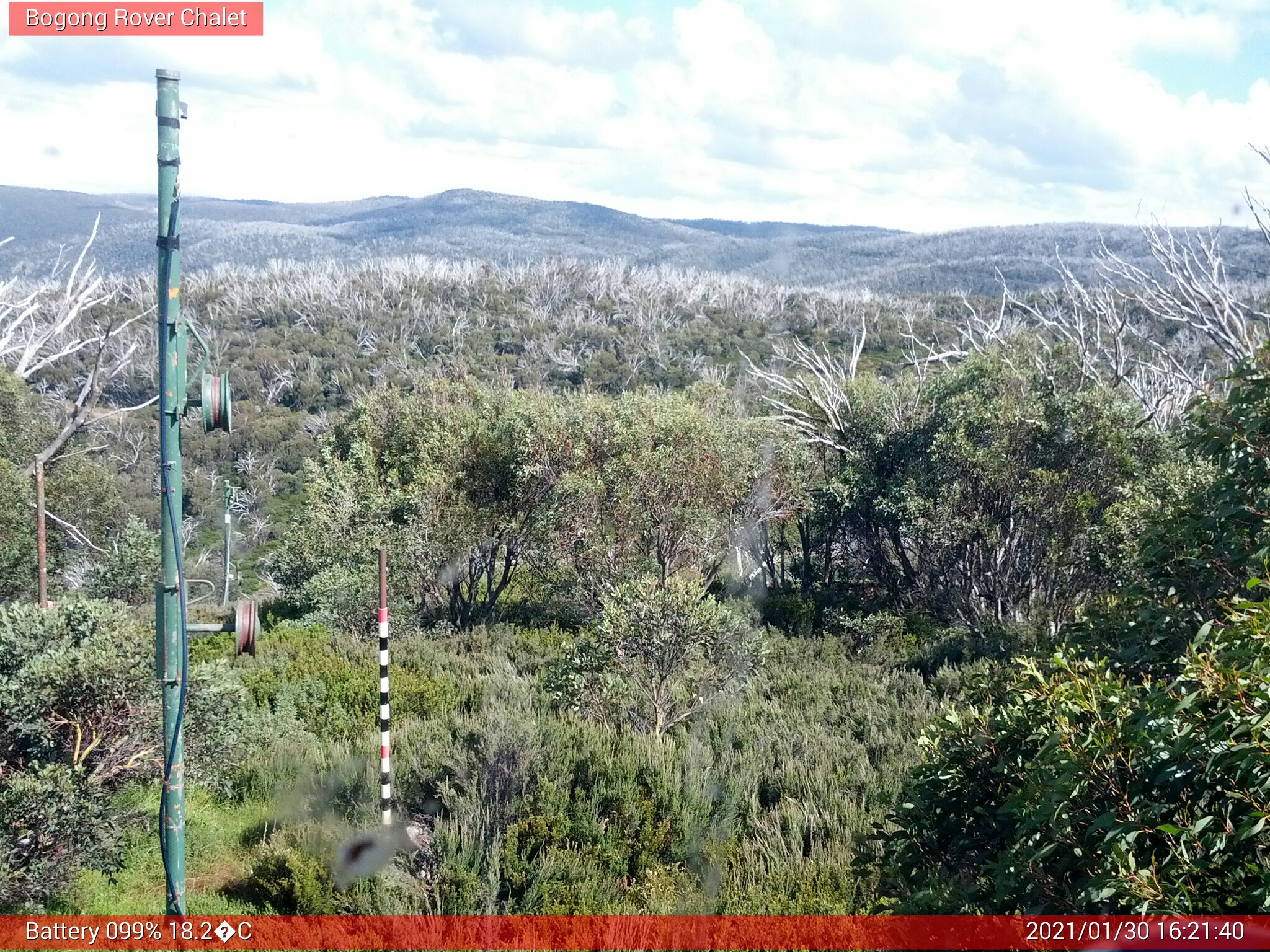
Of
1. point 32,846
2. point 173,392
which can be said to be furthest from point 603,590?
point 173,392

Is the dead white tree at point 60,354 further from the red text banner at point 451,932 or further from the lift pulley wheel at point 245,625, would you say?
the lift pulley wheel at point 245,625

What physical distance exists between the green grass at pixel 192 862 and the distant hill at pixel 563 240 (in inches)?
1029

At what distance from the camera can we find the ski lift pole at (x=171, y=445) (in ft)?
13.9

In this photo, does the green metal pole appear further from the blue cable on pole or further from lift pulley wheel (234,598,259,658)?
lift pulley wheel (234,598,259,658)

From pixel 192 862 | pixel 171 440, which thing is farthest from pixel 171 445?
pixel 192 862

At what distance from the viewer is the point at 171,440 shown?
4289 mm

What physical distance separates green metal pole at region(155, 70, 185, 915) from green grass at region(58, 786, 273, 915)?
2.82 m

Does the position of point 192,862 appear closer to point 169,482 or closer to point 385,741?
point 385,741

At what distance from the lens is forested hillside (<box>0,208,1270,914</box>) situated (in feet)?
13.6

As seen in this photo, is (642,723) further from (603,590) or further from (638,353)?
(638,353)

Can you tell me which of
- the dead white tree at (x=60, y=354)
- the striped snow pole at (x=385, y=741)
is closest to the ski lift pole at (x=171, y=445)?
the striped snow pole at (x=385, y=741)

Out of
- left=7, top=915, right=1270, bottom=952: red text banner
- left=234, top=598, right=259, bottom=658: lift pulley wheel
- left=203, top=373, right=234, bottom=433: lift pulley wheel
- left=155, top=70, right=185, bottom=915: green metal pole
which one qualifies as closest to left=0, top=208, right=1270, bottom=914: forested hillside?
left=7, top=915, right=1270, bottom=952: red text banner

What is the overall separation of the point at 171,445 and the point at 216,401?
25 centimetres

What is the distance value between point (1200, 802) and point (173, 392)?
4071 millimetres
